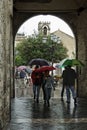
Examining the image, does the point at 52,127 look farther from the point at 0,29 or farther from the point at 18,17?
the point at 18,17

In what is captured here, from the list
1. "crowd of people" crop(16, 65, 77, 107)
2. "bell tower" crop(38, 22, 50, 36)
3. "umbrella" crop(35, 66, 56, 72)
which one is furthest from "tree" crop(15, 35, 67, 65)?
"umbrella" crop(35, 66, 56, 72)

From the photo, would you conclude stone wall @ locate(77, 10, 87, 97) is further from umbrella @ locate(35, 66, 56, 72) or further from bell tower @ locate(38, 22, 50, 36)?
bell tower @ locate(38, 22, 50, 36)

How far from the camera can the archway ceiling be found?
75.6 feet

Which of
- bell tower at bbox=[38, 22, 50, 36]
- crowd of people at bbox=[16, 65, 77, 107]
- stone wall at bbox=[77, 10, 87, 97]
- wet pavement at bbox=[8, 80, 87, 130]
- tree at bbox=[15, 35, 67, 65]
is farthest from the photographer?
bell tower at bbox=[38, 22, 50, 36]

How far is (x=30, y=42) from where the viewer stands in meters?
61.8

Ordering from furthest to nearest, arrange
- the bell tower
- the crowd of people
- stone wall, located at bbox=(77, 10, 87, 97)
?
the bell tower < stone wall, located at bbox=(77, 10, 87, 97) < the crowd of people

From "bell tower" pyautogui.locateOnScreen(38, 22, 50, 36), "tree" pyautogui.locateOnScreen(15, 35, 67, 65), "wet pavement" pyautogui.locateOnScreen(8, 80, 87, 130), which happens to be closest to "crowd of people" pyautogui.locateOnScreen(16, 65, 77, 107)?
"wet pavement" pyautogui.locateOnScreen(8, 80, 87, 130)

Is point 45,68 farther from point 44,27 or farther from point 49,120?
point 44,27

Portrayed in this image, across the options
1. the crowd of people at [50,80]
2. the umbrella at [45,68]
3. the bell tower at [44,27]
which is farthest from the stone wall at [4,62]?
the bell tower at [44,27]

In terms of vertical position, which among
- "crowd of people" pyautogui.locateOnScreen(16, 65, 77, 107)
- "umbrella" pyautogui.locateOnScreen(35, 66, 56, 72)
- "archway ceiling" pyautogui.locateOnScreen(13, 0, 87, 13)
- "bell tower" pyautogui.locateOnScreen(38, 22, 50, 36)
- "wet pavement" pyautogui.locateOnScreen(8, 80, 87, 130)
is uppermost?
"bell tower" pyautogui.locateOnScreen(38, 22, 50, 36)

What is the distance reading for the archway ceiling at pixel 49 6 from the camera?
23.0m

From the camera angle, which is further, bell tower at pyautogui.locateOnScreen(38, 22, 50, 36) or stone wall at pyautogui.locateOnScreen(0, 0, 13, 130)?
bell tower at pyautogui.locateOnScreen(38, 22, 50, 36)

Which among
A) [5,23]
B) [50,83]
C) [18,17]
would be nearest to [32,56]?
[18,17]

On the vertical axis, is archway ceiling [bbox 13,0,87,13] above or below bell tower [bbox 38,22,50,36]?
below
